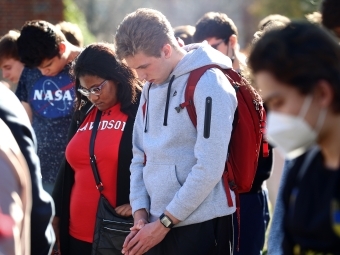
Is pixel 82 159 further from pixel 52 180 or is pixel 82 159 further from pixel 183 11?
pixel 183 11

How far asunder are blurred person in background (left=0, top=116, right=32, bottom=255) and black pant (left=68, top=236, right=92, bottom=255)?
1.51 metres

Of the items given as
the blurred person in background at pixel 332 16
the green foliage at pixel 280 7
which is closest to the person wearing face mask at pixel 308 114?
the blurred person in background at pixel 332 16

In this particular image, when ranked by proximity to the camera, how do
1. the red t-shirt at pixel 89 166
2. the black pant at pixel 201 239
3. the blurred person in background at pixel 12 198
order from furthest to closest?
the red t-shirt at pixel 89 166
the black pant at pixel 201 239
the blurred person in background at pixel 12 198

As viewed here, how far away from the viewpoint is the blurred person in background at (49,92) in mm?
4895

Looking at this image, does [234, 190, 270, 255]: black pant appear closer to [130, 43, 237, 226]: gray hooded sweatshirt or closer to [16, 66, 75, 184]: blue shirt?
[130, 43, 237, 226]: gray hooded sweatshirt

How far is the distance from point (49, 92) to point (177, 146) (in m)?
2.02

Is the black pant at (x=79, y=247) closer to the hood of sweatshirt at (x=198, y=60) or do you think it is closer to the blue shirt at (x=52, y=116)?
the blue shirt at (x=52, y=116)

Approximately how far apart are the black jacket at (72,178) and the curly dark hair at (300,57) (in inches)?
75.4

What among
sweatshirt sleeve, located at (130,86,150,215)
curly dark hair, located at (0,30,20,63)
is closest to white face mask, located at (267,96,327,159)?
sweatshirt sleeve, located at (130,86,150,215)

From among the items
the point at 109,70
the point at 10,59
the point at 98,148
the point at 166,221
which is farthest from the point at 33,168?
the point at 10,59

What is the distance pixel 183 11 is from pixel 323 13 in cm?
3357

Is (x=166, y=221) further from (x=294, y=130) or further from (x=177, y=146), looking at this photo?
(x=294, y=130)

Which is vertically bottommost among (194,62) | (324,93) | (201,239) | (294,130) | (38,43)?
(201,239)

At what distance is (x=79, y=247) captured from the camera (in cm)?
406
